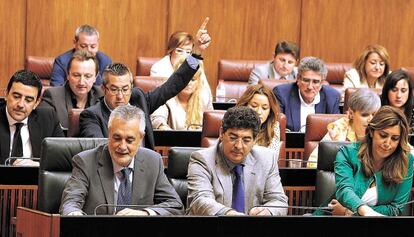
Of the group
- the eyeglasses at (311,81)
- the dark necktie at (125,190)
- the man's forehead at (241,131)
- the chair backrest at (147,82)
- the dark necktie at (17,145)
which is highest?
the eyeglasses at (311,81)

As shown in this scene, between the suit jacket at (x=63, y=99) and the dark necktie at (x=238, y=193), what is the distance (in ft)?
7.29

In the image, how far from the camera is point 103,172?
5.35 m

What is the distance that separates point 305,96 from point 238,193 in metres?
3.15

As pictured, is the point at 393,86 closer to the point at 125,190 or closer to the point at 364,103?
the point at 364,103

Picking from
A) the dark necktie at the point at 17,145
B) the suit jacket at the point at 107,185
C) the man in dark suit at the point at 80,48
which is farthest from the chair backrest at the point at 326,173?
the man in dark suit at the point at 80,48

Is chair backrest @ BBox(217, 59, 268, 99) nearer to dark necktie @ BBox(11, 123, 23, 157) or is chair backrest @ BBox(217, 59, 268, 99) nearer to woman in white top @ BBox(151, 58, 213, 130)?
woman in white top @ BBox(151, 58, 213, 130)

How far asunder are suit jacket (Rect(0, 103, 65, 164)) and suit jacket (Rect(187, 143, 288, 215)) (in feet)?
4.46

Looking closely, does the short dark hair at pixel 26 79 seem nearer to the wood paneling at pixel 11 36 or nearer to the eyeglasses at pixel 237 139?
the eyeglasses at pixel 237 139

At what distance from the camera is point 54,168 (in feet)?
18.3

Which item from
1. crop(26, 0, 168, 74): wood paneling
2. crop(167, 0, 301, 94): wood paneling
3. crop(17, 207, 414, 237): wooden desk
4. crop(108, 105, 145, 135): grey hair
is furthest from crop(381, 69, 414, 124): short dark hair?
crop(26, 0, 168, 74): wood paneling

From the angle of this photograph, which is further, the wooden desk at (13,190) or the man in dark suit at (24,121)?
the man in dark suit at (24,121)

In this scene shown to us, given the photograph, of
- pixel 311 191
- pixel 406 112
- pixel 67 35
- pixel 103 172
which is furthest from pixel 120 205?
pixel 67 35

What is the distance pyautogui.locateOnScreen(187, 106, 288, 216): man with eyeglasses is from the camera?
5.42 metres

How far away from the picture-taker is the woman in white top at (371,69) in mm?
9695
